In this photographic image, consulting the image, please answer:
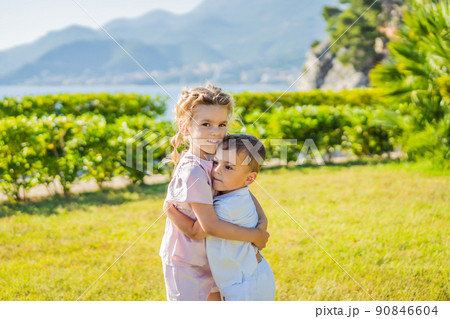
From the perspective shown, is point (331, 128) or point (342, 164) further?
point (331, 128)

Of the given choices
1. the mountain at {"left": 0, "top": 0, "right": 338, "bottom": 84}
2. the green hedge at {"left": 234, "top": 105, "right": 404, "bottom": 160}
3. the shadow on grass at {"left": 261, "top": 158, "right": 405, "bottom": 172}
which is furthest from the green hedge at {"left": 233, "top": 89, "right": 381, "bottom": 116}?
the shadow on grass at {"left": 261, "top": 158, "right": 405, "bottom": 172}

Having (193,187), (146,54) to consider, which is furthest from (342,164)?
(193,187)

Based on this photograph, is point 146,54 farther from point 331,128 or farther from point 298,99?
point 298,99

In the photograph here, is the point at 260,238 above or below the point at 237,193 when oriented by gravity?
below

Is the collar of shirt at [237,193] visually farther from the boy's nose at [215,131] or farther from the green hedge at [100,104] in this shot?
the green hedge at [100,104]

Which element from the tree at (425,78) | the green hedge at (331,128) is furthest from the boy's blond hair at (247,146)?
the tree at (425,78)

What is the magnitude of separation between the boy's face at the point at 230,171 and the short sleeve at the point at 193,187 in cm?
5

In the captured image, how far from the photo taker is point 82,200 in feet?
17.5

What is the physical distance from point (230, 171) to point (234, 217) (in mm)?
204

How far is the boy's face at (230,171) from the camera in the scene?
5.90 ft

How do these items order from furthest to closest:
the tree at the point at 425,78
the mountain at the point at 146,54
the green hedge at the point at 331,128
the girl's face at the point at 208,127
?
the green hedge at the point at 331,128
the tree at the point at 425,78
the mountain at the point at 146,54
the girl's face at the point at 208,127

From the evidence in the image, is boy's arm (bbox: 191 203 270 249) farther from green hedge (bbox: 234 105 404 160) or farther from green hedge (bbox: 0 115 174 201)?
green hedge (bbox: 234 105 404 160)

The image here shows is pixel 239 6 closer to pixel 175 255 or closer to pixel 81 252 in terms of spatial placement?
pixel 81 252
